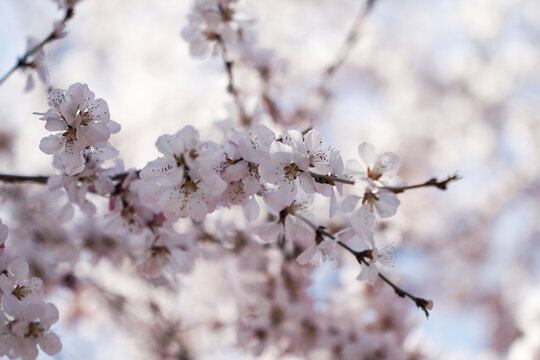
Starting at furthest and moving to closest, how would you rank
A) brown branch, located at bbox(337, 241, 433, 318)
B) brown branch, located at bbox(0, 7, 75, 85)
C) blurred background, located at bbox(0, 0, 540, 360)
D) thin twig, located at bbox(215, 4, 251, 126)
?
blurred background, located at bbox(0, 0, 540, 360) < thin twig, located at bbox(215, 4, 251, 126) < brown branch, located at bbox(0, 7, 75, 85) < brown branch, located at bbox(337, 241, 433, 318)

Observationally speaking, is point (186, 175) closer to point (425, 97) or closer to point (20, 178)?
point (20, 178)

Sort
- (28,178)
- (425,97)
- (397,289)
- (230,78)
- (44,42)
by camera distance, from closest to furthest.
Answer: (397,289) → (28,178) → (44,42) → (230,78) → (425,97)

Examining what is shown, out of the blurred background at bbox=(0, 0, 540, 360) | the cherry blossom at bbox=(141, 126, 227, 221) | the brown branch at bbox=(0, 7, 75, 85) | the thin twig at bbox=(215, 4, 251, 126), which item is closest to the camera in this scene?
the cherry blossom at bbox=(141, 126, 227, 221)

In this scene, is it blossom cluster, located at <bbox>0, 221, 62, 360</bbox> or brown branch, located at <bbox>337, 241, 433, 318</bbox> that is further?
brown branch, located at <bbox>337, 241, 433, 318</bbox>

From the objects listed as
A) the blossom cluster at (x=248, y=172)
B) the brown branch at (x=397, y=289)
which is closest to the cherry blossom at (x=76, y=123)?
the blossom cluster at (x=248, y=172)

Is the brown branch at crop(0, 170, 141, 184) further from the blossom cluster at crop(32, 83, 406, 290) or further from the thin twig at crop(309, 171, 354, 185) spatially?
the thin twig at crop(309, 171, 354, 185)

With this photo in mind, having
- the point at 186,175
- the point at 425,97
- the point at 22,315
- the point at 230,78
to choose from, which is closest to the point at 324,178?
the point at 186,175

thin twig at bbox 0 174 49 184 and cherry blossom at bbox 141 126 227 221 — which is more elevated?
thin twig at bbox 0 174 49 184

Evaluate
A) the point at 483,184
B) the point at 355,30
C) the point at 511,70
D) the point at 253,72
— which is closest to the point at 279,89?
the point at 253,72

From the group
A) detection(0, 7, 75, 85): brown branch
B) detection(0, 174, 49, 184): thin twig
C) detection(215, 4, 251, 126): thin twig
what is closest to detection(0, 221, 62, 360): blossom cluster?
detection(0, 174, 49, 184): thin twig

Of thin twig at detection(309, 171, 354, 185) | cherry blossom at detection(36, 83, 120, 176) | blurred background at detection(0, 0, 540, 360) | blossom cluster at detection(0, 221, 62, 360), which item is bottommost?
blossom cluster at detection(0, 221, 62, 360)
